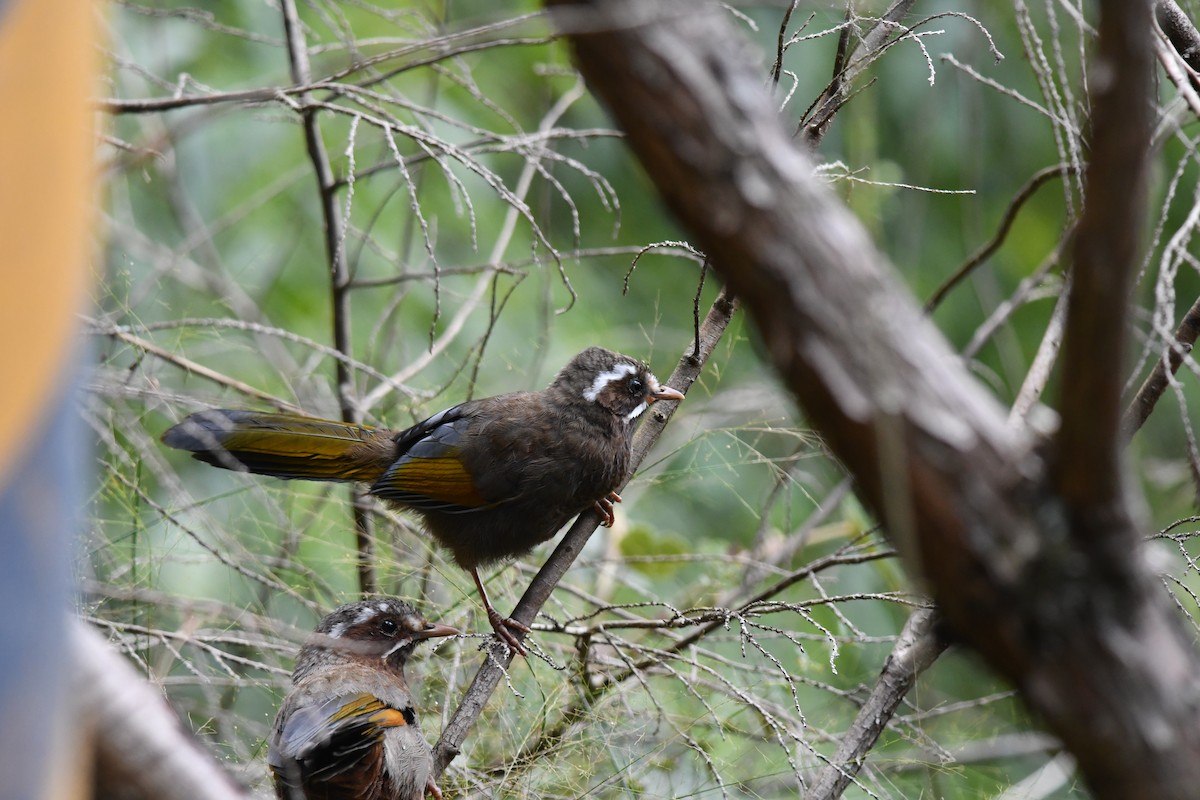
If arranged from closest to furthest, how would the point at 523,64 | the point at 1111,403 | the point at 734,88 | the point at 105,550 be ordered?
the point at 1111,403 < the point at 734,88 < the point at 105,550 < the point at 523,64

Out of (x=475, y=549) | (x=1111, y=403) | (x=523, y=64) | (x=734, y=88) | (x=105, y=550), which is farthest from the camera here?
(x=523, y=64)

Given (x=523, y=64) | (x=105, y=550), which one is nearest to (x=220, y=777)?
(x=105, y=550)

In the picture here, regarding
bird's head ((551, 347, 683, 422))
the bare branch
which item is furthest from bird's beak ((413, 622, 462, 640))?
the bare branch

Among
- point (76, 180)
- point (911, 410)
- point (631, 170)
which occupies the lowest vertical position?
point (631, 170)

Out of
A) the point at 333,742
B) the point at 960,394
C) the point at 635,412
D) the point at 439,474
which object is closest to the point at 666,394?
the point at 635,412

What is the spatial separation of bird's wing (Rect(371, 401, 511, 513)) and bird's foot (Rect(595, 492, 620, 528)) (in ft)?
1.29

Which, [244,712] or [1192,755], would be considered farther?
[244,712]

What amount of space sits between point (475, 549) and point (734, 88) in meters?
3.10

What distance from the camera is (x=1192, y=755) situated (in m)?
1.33

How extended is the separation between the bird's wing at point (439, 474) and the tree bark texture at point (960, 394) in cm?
308

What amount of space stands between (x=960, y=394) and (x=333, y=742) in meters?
2.76

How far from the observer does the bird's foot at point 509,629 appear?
134 inches

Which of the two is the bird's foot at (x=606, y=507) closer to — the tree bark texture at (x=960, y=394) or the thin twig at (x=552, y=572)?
the thin twig at (x=552, y=572)

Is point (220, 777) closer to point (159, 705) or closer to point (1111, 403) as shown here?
point (159, 705)
